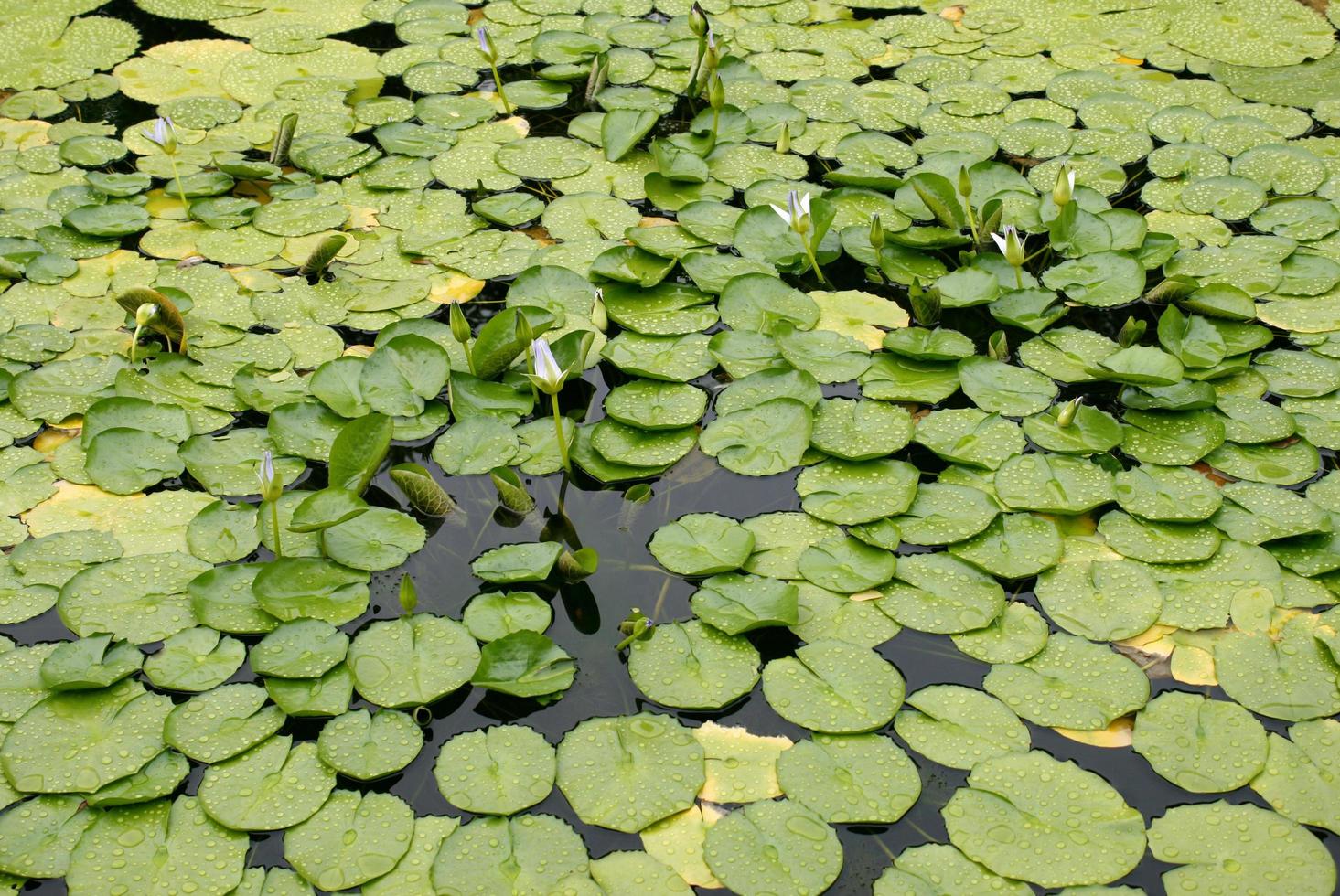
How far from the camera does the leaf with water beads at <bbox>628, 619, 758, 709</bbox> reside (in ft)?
8.38

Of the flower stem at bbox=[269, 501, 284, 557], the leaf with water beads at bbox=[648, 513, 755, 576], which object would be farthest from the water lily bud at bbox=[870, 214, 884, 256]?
the flower stem at bbox=[269, 501, 284, 557]

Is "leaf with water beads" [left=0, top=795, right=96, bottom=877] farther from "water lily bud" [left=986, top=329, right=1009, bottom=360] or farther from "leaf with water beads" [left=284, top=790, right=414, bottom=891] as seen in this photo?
"water lily bud" [left=986, top=329, right=1009, bottom=360]

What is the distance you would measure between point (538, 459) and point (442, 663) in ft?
2.30

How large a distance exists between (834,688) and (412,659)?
95cm

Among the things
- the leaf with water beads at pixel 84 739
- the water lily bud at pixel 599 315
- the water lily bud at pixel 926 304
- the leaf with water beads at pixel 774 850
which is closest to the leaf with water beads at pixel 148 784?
the leaf with water beads at pixel 84 739

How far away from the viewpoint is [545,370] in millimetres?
2838

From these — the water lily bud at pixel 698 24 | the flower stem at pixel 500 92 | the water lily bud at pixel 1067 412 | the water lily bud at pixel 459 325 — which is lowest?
the water lily bud at pixel 1067 412

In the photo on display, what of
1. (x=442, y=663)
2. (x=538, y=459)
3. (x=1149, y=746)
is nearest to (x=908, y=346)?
(x=538, y=459)

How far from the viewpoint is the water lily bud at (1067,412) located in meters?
3.10

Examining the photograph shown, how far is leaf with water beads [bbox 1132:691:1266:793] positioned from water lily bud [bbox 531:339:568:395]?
153 cm

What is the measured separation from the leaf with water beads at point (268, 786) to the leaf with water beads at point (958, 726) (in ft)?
4.04

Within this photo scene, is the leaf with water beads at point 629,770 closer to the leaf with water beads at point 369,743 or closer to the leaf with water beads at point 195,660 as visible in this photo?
the leaf with water beads at point 369,743

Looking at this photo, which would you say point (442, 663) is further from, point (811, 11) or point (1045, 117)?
point (811, 11)

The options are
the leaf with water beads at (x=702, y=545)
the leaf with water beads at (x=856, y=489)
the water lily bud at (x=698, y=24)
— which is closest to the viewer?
the leaf with water beads at (x=702, y=545)
